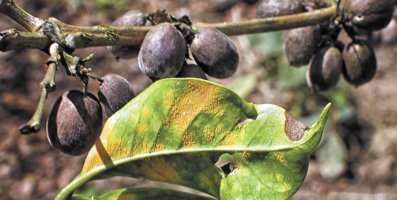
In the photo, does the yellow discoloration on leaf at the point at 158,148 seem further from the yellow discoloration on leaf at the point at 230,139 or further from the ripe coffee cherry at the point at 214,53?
the ripe coffee cherry at the point at 214,53

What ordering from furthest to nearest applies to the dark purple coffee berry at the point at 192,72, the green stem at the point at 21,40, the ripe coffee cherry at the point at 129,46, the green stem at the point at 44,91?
the ripe coffee cherry at the point at 129,46 < the dark purple coffee berry at the point at 192,72 < the green stem at the point at 21,40 < the green stem at the point at 44,91

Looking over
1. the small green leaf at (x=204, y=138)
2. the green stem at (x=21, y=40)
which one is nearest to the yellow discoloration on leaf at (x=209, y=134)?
the small green leaf at (x=204, y=138)

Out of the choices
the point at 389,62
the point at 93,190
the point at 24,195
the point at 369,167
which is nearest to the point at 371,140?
the point at 369,167

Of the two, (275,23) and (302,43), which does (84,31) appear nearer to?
(275,23)

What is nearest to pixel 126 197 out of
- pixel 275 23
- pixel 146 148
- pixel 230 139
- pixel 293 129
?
pixel 146 148

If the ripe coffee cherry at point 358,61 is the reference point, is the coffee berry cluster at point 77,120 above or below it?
above

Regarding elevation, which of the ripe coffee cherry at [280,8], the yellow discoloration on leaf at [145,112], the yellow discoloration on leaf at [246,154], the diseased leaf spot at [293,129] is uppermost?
the yellow discoloration on leaf at [145,112]
